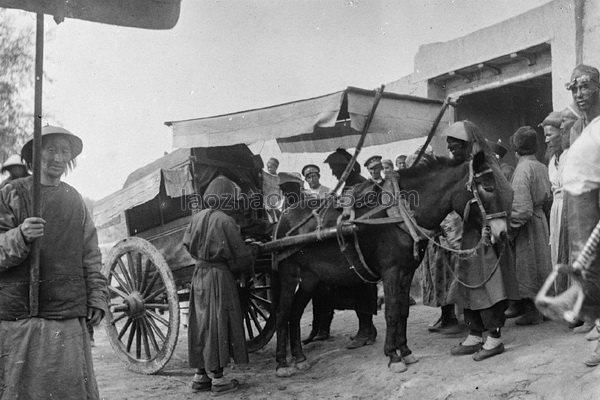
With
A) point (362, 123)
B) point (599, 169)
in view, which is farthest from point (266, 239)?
point (599, 169)

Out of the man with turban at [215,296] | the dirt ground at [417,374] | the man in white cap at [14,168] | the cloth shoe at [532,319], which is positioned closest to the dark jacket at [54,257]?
the man with turban at [215,296]

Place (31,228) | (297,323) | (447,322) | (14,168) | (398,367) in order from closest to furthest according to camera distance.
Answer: (31,228) < (398,367) < (297,323) < (447,322) < (14,168)

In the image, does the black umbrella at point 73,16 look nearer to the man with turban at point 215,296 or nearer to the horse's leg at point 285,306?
the man with turban at point 215,296

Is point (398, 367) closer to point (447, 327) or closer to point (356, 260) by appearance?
point (356, 260)

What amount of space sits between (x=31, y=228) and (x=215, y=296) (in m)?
2.80

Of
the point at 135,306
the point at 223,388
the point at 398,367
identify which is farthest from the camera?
the point at 135,306

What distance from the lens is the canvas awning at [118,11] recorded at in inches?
120

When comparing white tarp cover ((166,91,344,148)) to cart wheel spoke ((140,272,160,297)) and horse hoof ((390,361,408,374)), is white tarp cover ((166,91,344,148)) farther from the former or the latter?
horse hoof ((390,361,408,374))

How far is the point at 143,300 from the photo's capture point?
6.57m

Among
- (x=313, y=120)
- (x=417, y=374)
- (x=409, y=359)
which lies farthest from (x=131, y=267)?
(x=417, y=374)

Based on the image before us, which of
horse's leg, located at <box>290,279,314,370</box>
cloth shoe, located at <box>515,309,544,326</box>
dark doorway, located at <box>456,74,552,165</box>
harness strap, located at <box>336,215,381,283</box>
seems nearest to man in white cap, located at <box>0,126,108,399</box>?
harness strap, located at <box>336,215,381,283</box>

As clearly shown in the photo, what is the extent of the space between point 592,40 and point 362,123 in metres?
3.91

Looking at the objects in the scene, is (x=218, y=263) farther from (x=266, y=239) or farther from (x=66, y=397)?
(x=66, y=397)

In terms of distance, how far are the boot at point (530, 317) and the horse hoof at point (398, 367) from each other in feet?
4.66
